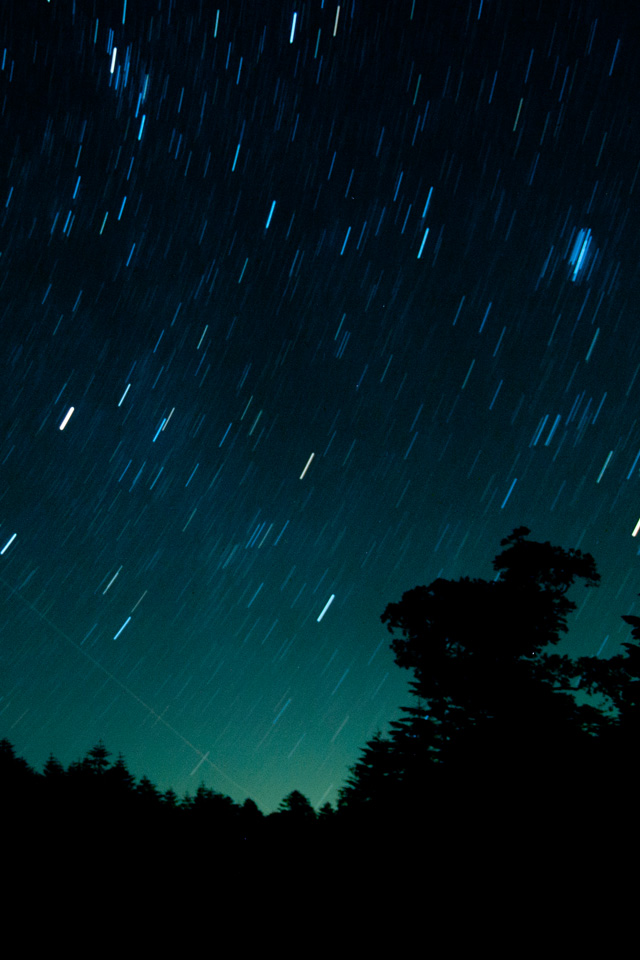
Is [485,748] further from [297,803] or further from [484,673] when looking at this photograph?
[297,803]

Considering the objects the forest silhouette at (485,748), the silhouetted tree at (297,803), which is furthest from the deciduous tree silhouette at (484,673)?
the silhouetted tree at (297,803)

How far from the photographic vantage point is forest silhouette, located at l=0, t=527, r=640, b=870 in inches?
407

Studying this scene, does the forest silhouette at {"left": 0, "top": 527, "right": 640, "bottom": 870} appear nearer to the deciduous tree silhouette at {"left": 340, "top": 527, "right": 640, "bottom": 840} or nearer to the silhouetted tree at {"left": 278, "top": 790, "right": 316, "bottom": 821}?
the deciduous tree silhouette at {"left": 340, "top": 527, "right": 640, "bottom": 840}

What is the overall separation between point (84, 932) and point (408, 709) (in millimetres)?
11063

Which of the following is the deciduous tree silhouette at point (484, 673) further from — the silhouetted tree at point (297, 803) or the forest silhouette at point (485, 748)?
the silhouetted tree at point (297, 803)

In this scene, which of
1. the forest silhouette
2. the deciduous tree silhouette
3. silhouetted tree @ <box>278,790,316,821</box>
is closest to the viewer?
the forest silhouette

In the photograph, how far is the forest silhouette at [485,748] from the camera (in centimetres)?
1033

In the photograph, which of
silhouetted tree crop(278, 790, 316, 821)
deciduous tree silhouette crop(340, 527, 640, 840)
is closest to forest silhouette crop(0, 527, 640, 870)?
deciduous tree silhouette crop(340, 527, 640, 840)

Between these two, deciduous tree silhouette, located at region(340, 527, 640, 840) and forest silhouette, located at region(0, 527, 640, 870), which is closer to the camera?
forest silhouette, located at region(0, 527, 640, 870)

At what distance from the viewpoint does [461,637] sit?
55.4 feet

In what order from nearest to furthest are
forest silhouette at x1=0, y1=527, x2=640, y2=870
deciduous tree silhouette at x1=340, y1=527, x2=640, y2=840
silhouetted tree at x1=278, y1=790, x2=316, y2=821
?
forest silhouette at x1=0, y1=527, x2=640, y2=870
deciduous tree silhouette at x1=340, y1=527, x2=640, y2=840
silhouetted tree at x1=278, y1=790, x2=316, y2=821

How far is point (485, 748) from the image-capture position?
13.0 m

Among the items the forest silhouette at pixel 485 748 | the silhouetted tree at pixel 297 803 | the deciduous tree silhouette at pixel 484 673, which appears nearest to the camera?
the forest silhouette at pixel 485 748

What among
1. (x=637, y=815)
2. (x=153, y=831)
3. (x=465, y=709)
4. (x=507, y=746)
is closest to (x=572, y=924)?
(x=637, y=815)
